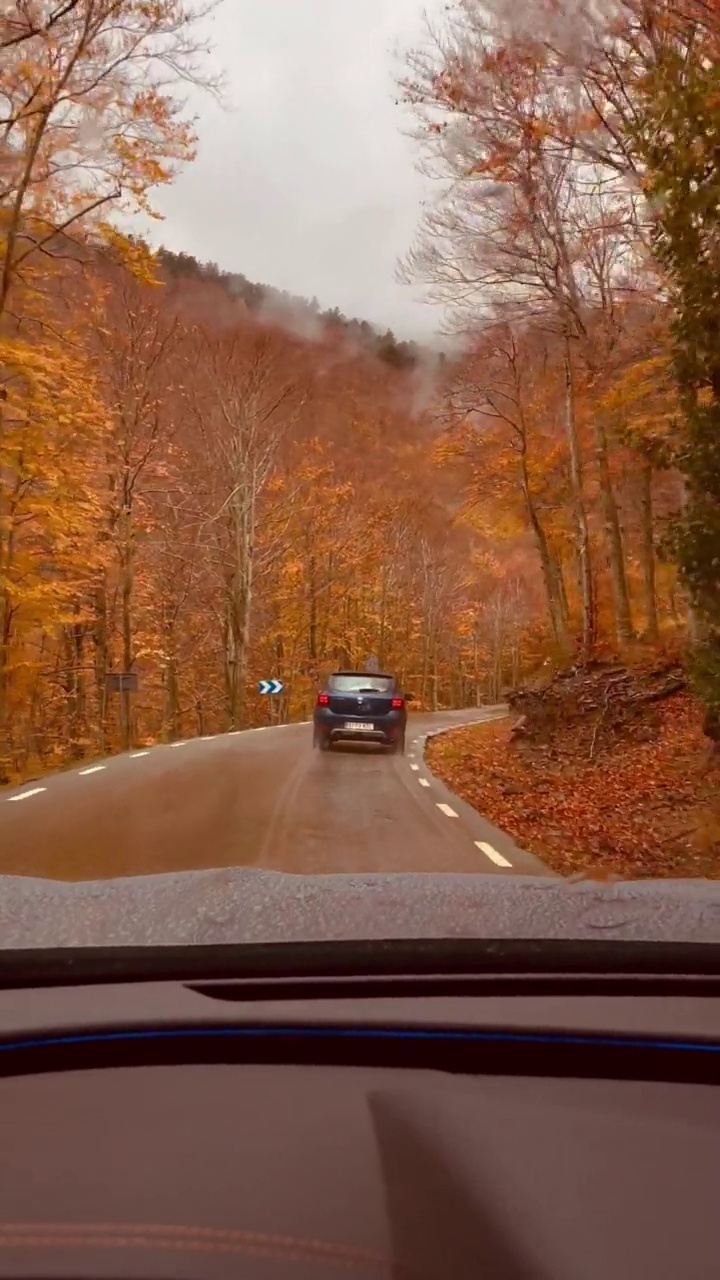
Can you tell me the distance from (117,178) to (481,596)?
131 feet

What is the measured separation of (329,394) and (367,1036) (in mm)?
39028

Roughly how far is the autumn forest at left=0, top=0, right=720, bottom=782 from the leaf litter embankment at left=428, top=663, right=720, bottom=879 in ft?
4.05

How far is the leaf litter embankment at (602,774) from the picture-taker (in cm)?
886

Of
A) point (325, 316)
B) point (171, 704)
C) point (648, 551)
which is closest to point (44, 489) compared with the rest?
point (648, 551)

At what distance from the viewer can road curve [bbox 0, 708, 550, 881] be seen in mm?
7566

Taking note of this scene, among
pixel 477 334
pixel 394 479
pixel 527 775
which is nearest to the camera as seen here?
pixel 527 775

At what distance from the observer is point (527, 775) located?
1452cm

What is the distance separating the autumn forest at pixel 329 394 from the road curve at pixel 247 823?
117 inches

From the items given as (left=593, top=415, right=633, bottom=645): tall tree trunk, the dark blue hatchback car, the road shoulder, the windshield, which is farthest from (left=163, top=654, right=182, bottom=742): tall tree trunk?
the road shoulder

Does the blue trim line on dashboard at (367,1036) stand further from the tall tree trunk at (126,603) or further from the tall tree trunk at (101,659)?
the tall tree trunk at (126,603)

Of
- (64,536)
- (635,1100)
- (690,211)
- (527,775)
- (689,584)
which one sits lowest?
(527,775)

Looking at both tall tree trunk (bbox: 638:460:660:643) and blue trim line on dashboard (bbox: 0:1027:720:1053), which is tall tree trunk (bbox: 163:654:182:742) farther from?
blue trim line on dashboard (bbox: 0:1027:720:1053)

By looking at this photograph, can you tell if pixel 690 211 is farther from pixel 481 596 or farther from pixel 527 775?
pixel 481 596

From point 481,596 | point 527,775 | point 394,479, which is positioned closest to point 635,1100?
point 527,775
